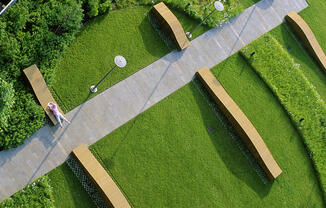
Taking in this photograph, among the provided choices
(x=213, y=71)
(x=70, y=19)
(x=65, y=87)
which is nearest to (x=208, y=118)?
(x=213, y=71)

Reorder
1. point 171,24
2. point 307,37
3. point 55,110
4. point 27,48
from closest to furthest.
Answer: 1. point 55,110
2. point 27,48
3. point 171,24
4. point 307,37

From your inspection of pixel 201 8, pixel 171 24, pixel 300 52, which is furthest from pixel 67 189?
pixel 300 52

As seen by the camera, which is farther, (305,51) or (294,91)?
(305,51)

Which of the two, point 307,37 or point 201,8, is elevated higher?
point 201,8

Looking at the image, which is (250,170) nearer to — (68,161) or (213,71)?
(213,71)

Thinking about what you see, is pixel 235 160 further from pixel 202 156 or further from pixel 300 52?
pixel 300 52

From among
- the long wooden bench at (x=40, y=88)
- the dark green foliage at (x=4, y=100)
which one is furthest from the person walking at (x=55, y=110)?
the dark green foliage at (x=4, y=100)

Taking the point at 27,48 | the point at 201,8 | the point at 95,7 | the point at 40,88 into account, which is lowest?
the point at 201,8
